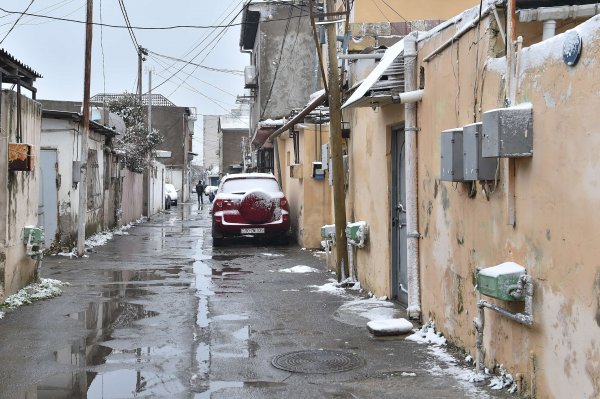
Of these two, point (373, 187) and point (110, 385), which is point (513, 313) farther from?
point (373, 187)

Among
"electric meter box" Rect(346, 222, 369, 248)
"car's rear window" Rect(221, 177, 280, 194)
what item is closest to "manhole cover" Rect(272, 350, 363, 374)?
"electric meter box" Rect(346, 222, 369, 248)

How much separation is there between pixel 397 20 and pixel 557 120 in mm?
9091

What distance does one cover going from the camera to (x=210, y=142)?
94812 millimetres

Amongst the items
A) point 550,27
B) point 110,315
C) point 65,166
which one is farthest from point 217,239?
point 550,27

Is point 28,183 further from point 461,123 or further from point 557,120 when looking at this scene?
point 557,120

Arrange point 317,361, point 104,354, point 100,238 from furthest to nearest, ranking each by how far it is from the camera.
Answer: point 100,238 < point 104,354 < point 317,361

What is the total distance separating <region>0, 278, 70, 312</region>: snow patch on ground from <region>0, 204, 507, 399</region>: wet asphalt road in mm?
172

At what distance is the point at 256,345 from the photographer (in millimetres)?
6828

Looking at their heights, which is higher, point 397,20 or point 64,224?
point 397,20

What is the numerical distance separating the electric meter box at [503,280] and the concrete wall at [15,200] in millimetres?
6187

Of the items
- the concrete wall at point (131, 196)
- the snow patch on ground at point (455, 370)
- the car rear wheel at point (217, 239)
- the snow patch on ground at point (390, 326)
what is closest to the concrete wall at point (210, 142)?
the concrete wall at point (131, 196)

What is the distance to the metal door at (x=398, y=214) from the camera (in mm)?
8773

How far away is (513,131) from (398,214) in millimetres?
4101

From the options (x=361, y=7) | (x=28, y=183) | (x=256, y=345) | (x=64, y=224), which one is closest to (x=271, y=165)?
(x=64, y=224)
